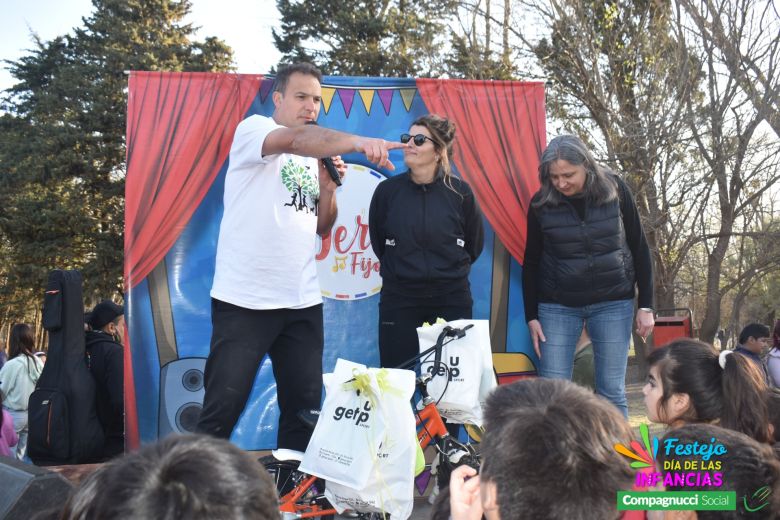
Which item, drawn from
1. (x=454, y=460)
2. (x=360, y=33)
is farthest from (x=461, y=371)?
(x=360, y=33)

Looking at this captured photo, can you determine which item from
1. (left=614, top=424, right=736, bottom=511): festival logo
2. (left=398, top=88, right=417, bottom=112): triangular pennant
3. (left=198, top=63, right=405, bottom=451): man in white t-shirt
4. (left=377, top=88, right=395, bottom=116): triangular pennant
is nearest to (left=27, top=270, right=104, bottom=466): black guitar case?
(left=198, top=63, right=405, bottom=451): man in white t-shirt

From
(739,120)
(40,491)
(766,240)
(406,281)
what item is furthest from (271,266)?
(766,240)

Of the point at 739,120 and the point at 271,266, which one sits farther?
the point at 739,120

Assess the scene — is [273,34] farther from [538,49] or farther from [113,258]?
[538,49]

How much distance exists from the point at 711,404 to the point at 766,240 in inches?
326

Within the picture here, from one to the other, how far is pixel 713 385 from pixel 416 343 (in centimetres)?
147

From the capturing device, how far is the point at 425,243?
12.1 ft

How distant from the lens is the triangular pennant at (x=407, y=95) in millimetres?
4734

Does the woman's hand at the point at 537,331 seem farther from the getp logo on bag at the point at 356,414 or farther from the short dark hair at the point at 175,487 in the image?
the short dark hair at the point at 175,487

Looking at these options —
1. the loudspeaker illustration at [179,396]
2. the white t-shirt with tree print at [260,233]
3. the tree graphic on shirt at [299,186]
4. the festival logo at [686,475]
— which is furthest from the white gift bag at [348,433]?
the loudspeaker illustration at [179,396]

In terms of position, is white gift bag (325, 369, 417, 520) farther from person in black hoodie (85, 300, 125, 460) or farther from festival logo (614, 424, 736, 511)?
person in black hoodie (85, 300, 125, 460)

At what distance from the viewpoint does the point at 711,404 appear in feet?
8.59

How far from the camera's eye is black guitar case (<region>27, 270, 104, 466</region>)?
374 cm

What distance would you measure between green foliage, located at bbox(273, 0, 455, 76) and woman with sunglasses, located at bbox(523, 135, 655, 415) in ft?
43.6
